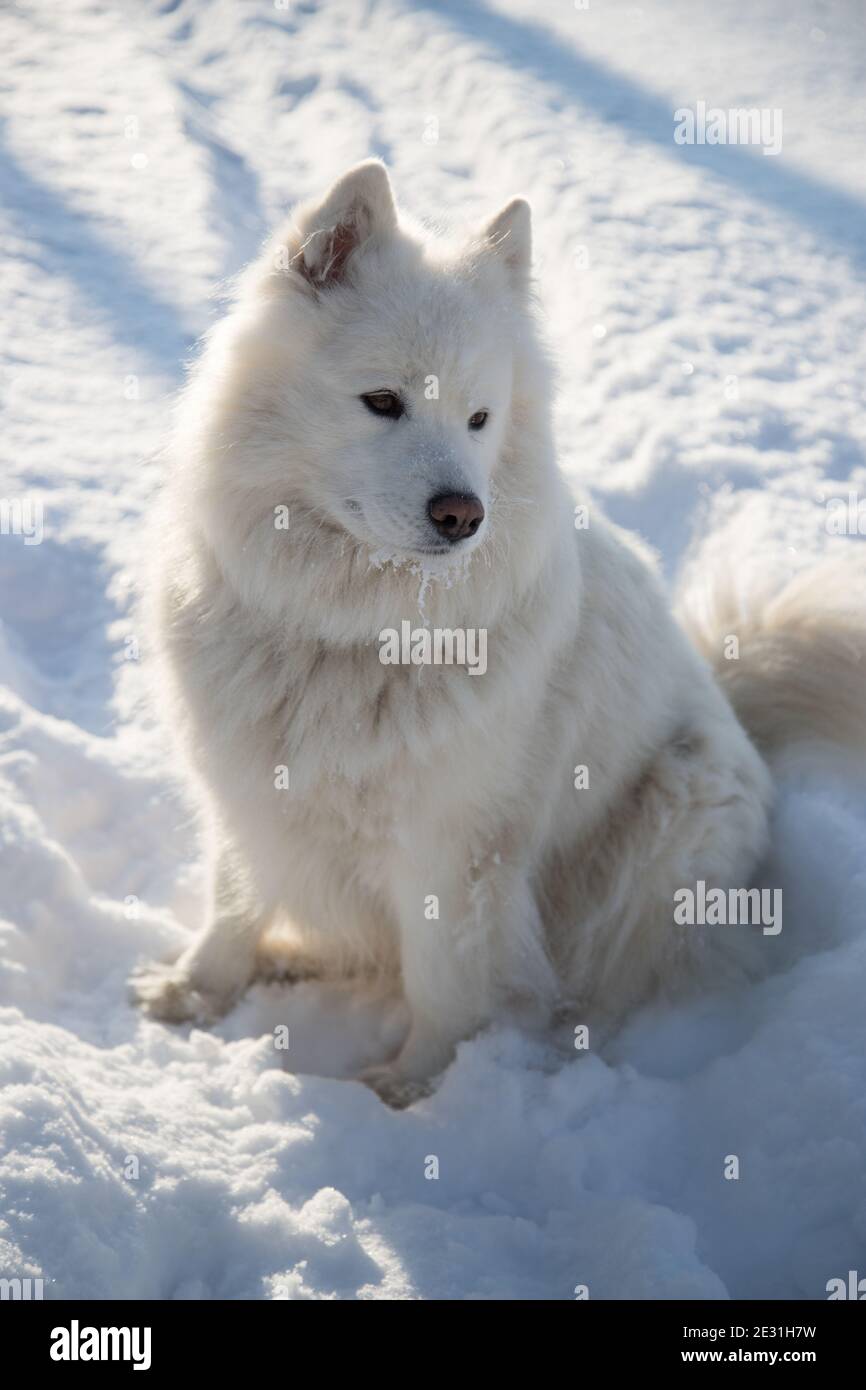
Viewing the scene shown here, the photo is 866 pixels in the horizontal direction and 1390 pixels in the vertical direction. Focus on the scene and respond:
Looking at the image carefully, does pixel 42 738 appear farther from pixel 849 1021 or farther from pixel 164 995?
pixel 849 1021

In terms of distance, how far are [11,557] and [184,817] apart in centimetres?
151

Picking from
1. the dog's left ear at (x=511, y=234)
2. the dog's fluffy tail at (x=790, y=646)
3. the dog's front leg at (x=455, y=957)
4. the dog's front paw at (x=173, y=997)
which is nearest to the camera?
the dog's left ear at (x=511, y=234)

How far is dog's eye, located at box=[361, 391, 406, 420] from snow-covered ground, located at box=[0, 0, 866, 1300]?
0.84m

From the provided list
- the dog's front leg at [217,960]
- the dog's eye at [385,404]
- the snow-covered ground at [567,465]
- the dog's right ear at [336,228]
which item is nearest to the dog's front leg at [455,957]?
the snow-covered ground at [567,465]

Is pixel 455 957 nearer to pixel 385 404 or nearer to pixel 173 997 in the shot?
pixel 173 997

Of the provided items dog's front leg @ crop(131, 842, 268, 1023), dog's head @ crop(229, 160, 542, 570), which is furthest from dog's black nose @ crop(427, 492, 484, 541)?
dog's front leg @ crop(131, 842, 268, 1023)

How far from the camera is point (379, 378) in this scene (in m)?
2.54

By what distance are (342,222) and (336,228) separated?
0.02 meters

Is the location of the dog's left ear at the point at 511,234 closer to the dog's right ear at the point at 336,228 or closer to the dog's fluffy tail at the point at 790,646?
the dog's right ear at the point at 336,228

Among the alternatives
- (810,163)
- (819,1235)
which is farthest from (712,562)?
(810,163)

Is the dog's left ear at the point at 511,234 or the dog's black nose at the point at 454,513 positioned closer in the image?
the dog's black nose at the point at 454,513

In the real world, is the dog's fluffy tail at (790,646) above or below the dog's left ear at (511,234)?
below

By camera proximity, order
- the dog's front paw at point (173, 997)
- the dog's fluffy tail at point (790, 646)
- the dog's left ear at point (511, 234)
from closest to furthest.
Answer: the dog's left ear at point (511, 234) → the dog's front paw at point (173, 997) → the dog's fluffy tail at point (790, 646)

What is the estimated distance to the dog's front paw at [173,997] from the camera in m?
3.25
